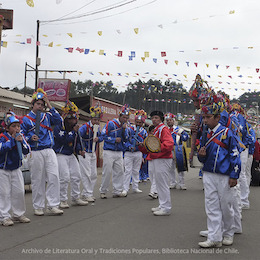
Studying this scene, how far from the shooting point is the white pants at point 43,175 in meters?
6.93

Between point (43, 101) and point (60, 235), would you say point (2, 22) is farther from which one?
point (60, 235)

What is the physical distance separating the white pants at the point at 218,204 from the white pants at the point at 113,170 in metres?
4.64

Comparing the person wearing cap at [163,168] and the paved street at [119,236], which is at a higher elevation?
the person wearing cap at [163,168]

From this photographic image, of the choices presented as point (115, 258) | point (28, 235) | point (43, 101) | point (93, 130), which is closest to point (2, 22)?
point (93, 130)

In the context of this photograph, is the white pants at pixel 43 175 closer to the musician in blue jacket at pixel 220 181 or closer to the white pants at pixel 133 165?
the musician in blue jacket at pixel 220 181

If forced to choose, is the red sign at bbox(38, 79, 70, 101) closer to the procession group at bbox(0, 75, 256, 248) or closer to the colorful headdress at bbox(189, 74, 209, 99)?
the procession group at bbox(0, 75, 256, 248)

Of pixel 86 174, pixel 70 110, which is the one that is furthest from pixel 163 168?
pixel 70 110

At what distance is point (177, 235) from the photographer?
5.50m

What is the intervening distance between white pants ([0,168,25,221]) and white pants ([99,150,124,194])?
3193 millimetres

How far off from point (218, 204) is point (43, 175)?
3.56 metres

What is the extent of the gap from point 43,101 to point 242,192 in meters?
4.57

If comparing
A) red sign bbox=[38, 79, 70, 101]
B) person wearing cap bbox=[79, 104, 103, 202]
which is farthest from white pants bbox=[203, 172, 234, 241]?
red sign bbox=[38, 79, 70, 101]

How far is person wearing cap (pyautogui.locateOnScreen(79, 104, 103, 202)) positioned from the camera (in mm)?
8797

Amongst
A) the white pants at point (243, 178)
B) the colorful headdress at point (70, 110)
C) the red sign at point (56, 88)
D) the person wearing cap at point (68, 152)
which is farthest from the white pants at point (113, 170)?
the red sign at point (56, 88)
